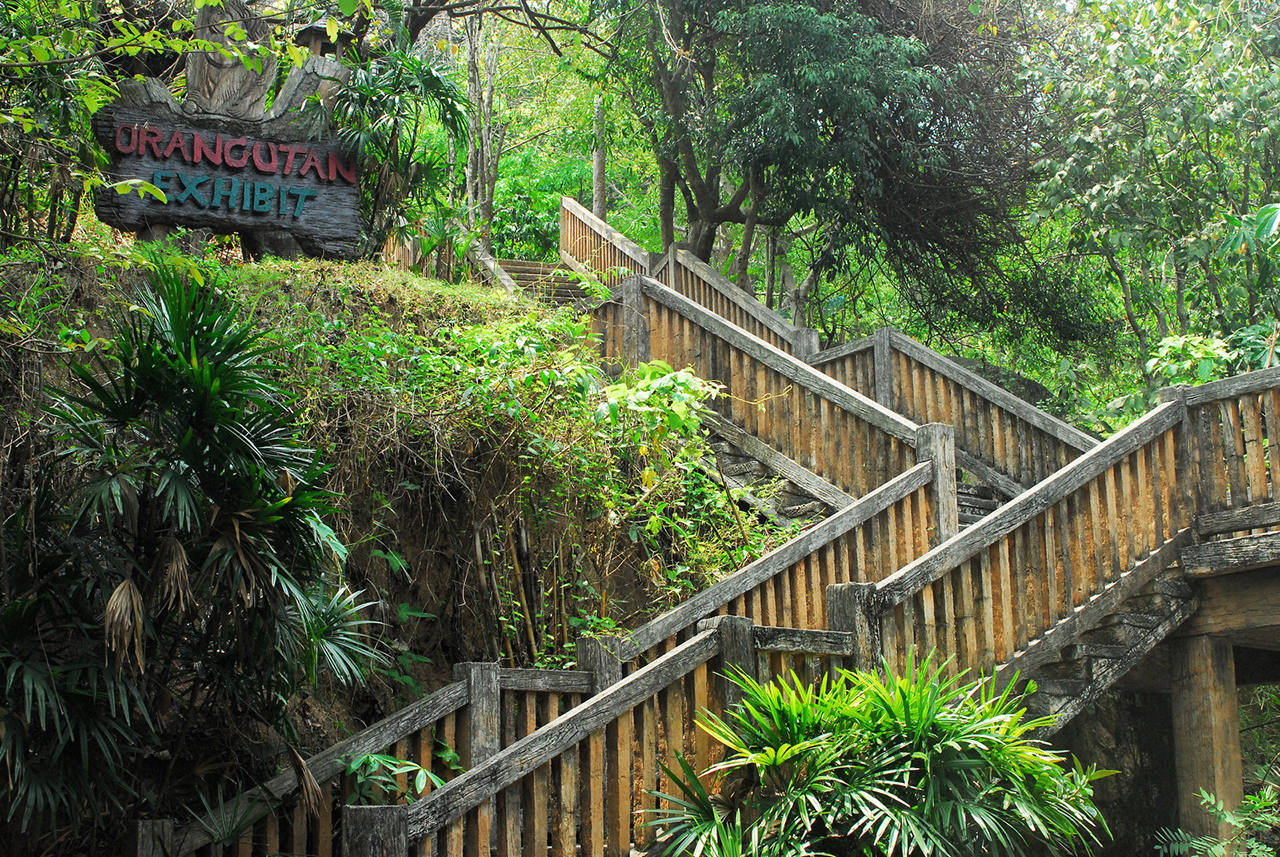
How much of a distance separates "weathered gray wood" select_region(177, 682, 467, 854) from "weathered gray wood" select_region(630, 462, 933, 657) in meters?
1.14

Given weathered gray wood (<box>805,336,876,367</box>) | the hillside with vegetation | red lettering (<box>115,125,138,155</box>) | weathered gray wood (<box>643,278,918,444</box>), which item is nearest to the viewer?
the hillside with vegetation

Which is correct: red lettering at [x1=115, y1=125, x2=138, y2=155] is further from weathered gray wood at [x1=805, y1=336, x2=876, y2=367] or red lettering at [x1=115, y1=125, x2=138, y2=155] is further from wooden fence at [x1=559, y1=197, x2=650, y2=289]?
weathered gray wood at [x1=805, y1=336, x2=876, y2=367]

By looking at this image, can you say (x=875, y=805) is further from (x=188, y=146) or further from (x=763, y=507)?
(x=188, y=146)

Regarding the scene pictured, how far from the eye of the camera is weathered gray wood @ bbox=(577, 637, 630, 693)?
6.49m

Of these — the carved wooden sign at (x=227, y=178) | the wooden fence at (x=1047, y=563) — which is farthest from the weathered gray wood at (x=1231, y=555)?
the carved wooden sign at (x=227, y=178)

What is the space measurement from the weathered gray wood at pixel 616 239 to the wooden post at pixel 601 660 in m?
8.72

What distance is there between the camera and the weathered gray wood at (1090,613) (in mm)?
6578

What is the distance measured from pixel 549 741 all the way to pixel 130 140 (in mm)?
6107

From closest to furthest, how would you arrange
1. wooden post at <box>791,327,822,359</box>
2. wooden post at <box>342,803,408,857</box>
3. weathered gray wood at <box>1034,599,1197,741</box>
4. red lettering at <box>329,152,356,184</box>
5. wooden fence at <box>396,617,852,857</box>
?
wooden post at <box>342,803,408,857</box> < wooden fence at <box>396,617,852,857</box> < weathered gray wood at <box>1034,599,1197,741</box> < red lettering at <box>329,152,356,184</box> < wooden post at <box>791,327,822,359</box>

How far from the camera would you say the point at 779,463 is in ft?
27.9

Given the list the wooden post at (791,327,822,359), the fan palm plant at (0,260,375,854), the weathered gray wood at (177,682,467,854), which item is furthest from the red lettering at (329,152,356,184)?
the wooden post at (791,327,822,359)

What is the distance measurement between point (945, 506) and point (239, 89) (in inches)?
248

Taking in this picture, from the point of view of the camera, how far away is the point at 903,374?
10.6 m

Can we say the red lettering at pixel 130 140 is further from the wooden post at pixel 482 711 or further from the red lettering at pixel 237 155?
the wooden post at pixel 482 711
